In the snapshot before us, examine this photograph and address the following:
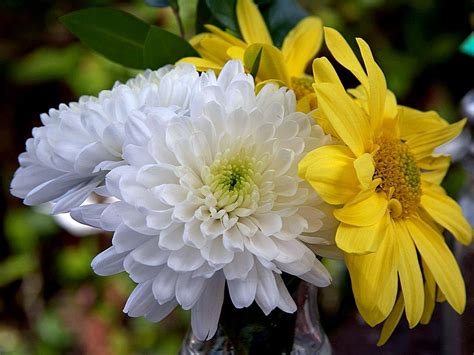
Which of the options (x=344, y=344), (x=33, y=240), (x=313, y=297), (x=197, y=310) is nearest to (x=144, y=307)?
(x=197, y=310)

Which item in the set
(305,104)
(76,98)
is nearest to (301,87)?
(305,104)

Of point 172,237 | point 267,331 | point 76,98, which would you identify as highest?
point 172,237

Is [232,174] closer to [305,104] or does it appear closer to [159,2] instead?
[305,104]

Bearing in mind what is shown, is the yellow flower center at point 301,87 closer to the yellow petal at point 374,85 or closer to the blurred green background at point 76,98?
the yellow petal at point 374,85

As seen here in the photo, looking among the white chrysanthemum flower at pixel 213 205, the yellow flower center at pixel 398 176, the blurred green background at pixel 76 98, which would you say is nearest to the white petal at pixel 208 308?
the white chrysanthemum flower at pixel 213 205

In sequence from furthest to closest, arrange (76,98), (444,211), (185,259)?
(76,98) → (444,211) → (185,259)

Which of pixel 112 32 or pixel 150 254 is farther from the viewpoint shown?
pixel 112 32
